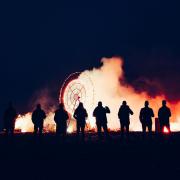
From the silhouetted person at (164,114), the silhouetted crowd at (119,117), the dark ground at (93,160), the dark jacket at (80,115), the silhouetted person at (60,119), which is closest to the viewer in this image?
the dark ground at (93,160)

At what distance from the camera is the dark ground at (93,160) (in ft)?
66.5

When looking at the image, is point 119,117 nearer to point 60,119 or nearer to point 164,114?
point 164,114

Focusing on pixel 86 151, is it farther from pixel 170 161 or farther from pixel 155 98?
pixel 155 98

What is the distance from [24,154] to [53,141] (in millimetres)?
4285

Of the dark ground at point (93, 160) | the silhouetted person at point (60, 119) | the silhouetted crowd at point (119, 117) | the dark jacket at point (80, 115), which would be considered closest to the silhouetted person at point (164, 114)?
the silhouetted crowd at point (119, 117)

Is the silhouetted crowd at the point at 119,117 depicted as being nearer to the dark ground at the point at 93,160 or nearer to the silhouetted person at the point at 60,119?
the silhouetted person at the point at 60,119

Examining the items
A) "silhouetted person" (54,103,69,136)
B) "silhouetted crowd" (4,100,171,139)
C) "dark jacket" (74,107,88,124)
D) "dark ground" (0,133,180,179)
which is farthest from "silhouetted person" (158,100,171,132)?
"silhouetted person" (54,103,69,136)

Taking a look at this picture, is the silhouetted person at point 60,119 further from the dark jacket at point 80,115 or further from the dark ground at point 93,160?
the dark ground at point 93,160

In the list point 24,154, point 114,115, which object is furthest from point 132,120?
point 24,154

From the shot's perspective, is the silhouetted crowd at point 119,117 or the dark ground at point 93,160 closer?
the dark ground at point 93,160

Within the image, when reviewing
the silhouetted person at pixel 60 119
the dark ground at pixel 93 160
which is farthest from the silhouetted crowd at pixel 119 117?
the dark ground at pixel 93 160

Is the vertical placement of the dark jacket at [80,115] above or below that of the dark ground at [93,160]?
above

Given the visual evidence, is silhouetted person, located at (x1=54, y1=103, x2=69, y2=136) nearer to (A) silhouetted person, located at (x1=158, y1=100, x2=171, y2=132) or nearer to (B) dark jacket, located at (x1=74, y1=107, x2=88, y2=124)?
(B) dark jacket, located at (x1=74, y1=107, x2=88, y2=124)

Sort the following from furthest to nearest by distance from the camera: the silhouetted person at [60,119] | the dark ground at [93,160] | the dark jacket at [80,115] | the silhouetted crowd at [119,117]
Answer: the dark jacket at [80,115], the silhouetted person at [60,119], the silhouetted crowd at [119,117], the dark ground at [93,160]
